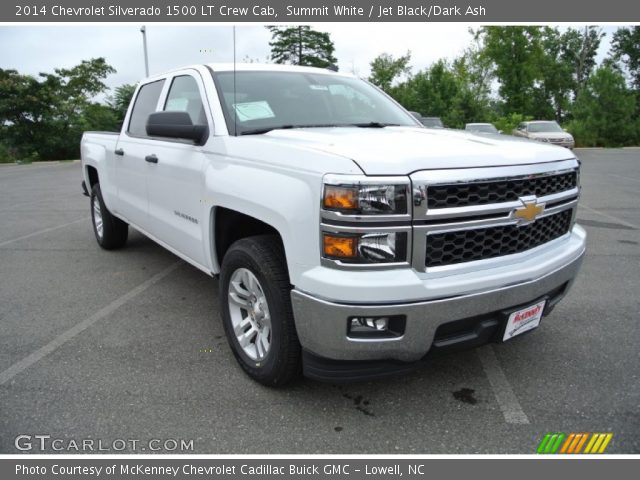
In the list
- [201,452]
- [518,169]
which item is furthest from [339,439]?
[518,169]

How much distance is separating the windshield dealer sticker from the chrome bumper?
1411mm

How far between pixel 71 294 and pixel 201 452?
2.80 meters

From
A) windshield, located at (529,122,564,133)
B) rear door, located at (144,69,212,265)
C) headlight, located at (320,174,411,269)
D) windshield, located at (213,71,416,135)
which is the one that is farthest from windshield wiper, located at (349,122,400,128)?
windshield, located at (529,122,564,133)

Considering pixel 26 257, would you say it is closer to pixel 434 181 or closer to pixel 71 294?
→ pixel 71 294

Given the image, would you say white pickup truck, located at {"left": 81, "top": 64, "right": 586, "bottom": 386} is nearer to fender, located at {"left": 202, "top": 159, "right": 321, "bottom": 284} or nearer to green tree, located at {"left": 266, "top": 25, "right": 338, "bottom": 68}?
fender, located at {"left": 202, "top": 159, "right": 321, "bottom": 284}

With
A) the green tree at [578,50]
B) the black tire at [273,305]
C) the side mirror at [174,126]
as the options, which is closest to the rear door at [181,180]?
the side mirror at [174,126]

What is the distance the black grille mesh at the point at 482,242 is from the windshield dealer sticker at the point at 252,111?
159cm

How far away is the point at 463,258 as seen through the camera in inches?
91.8

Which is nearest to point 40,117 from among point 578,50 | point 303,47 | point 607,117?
point 303,47

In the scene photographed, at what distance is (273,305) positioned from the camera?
8.14ft

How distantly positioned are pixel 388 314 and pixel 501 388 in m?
1.14

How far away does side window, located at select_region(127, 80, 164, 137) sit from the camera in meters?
4.41

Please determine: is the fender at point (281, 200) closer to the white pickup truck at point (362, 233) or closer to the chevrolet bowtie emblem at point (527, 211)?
the white pickup truck at point (362, 233)

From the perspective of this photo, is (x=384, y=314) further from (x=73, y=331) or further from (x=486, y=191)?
(x=73, y=331)
